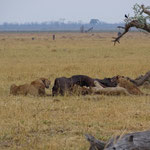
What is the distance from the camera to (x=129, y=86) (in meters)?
11.9

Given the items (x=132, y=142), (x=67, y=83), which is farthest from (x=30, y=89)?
(x=132, y=142)

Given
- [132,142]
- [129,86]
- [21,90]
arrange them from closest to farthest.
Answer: [132,142] → [21,90] → [129,86]

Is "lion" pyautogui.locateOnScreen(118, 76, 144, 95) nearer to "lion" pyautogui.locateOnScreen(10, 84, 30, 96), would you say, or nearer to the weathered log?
"lion" pyautogui.locateOnScreen(10, 84, 30, 96)

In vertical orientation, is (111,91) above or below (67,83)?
below

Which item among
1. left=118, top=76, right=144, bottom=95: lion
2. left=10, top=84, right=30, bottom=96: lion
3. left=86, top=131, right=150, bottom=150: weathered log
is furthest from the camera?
left=118, top=76, right=144, bottom=95: lion

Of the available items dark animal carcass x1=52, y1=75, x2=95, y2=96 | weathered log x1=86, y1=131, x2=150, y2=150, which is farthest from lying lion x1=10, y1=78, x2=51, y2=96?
weathered log x1=86, y1=131, x2=150, y2=150

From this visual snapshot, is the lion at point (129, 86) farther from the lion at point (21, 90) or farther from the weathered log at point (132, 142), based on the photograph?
the weathered log at point (132, 142)

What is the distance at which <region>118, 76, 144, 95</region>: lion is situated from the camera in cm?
1173

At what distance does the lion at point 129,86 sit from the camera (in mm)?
11734

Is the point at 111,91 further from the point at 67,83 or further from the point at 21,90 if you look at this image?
the point at 21,90

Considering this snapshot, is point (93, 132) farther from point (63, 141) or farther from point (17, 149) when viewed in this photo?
point (17, 149)

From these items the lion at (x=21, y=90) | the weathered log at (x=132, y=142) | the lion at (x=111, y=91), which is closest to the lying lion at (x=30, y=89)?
the lion at (x=21, y=90)

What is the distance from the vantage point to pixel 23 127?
7.59m

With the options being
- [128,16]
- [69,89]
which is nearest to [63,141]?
[69,89]
